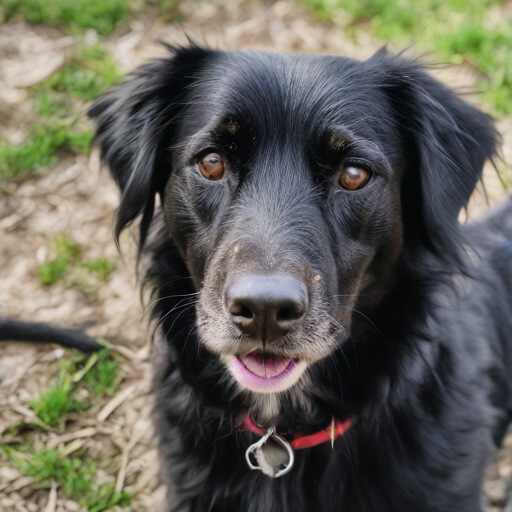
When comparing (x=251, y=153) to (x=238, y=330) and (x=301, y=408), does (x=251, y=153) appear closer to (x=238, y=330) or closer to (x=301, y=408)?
(x=238, y=330)

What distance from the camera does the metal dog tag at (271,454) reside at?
2506mm

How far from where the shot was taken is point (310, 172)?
239cm

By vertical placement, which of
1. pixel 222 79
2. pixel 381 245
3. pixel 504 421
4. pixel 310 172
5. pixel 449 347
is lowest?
pixel 504 421

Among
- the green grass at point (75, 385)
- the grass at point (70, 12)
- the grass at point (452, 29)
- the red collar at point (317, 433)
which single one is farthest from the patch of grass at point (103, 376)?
the grass at point (452, 29)

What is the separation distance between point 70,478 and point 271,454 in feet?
4.02

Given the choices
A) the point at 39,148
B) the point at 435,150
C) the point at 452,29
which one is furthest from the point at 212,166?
the point at 452,29

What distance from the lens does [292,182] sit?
237 cm

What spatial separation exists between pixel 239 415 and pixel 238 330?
1.88 feet

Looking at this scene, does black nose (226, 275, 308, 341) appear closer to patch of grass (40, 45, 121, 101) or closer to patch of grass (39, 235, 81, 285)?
patch of grass (39, 235, 81, 285)

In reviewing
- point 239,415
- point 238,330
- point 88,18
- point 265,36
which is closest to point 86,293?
point 239,415

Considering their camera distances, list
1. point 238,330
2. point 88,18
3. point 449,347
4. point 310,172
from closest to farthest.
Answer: point 238,330 < point 310,172 < point 449,347 < point 88,18

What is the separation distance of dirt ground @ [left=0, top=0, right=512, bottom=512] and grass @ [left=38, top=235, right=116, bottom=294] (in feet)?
0.17

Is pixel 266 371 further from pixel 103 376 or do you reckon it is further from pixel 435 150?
pixel 103 376

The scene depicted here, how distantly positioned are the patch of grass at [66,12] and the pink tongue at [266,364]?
377 cm
